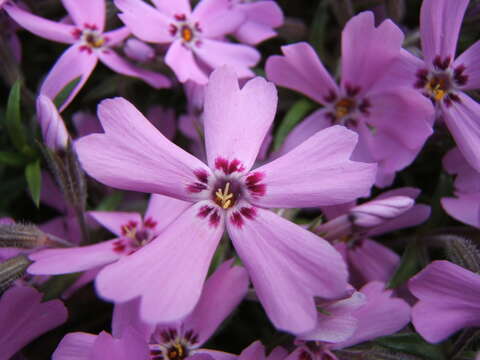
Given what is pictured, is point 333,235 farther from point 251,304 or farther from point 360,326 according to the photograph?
point 251,304

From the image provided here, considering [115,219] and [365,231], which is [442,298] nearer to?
[365,231]

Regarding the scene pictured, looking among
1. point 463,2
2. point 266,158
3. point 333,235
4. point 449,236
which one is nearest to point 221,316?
point 333,235

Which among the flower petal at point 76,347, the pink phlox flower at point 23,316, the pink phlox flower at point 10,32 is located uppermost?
the pink phlox flower at point 10,32

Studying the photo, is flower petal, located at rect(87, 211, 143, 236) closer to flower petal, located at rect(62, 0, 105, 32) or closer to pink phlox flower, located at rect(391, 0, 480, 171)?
flower petal, located at rect(62, 0, 105, 32)

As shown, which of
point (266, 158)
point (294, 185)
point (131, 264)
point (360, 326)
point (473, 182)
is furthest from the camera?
point (266, 158)

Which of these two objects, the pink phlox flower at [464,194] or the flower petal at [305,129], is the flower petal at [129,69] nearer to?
the flower petal at [305,129]

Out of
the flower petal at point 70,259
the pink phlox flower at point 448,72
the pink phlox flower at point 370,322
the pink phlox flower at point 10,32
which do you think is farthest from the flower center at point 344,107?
the pink phlox flower at point 10,32
